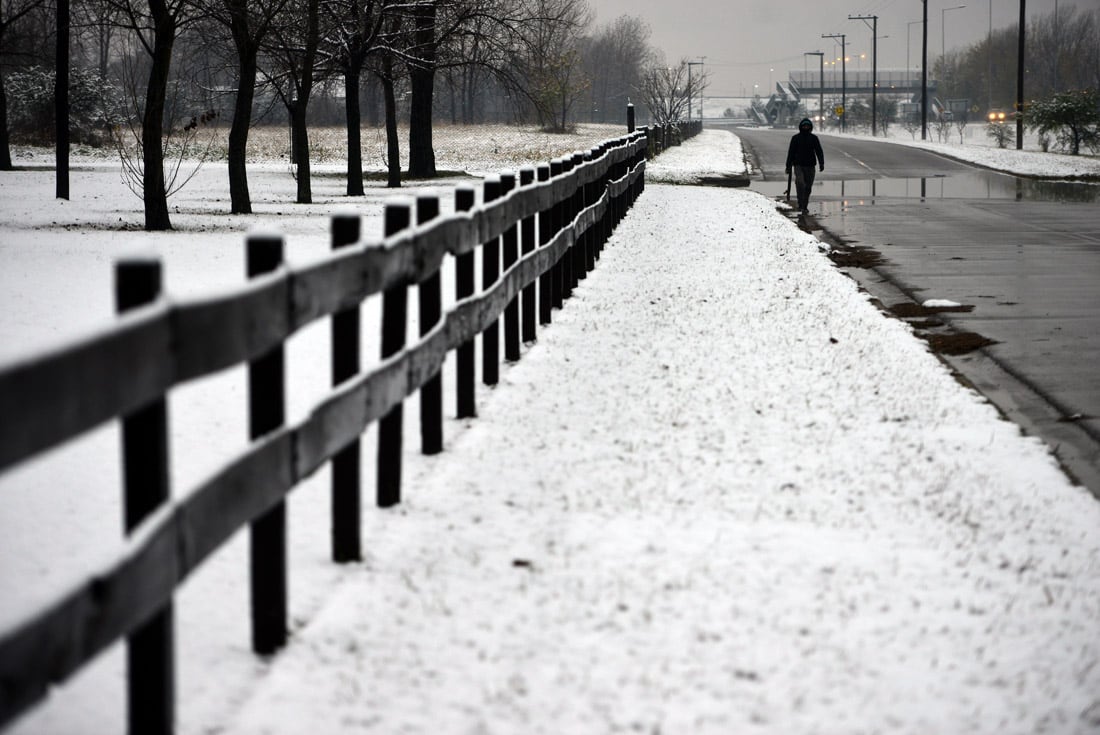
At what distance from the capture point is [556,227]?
443 inches

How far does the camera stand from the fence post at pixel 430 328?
6375 mm

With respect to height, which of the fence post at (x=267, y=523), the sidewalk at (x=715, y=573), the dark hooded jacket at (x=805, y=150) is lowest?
the sidewalk at (x=715, y=573)

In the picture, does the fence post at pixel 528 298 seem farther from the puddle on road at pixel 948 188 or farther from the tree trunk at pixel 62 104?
the puddle on road at pixel 948 188

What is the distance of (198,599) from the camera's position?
4609mm

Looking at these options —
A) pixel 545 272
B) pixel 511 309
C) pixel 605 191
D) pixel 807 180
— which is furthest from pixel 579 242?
pixel 807 180

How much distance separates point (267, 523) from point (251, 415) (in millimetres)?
320

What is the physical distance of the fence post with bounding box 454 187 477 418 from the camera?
7234mm

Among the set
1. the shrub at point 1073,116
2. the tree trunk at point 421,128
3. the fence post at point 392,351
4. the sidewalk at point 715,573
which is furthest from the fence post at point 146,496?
the shrub at point 1073,116

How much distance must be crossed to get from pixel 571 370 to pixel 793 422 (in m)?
1.88

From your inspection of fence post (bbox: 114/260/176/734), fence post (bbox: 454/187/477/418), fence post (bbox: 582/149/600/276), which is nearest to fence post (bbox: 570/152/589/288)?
fence post (bbox: 582/149/600/276)

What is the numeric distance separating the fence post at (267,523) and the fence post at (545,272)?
6412 mm

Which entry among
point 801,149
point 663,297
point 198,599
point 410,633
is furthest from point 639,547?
point 801,149

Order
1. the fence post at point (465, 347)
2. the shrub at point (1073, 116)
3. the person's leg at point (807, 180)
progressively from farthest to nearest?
the shrub at point (1073, 116) → the person's leg at point (807, 180) → the fence post at point (465, 347)

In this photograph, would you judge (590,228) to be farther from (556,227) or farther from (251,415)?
(251,415)
